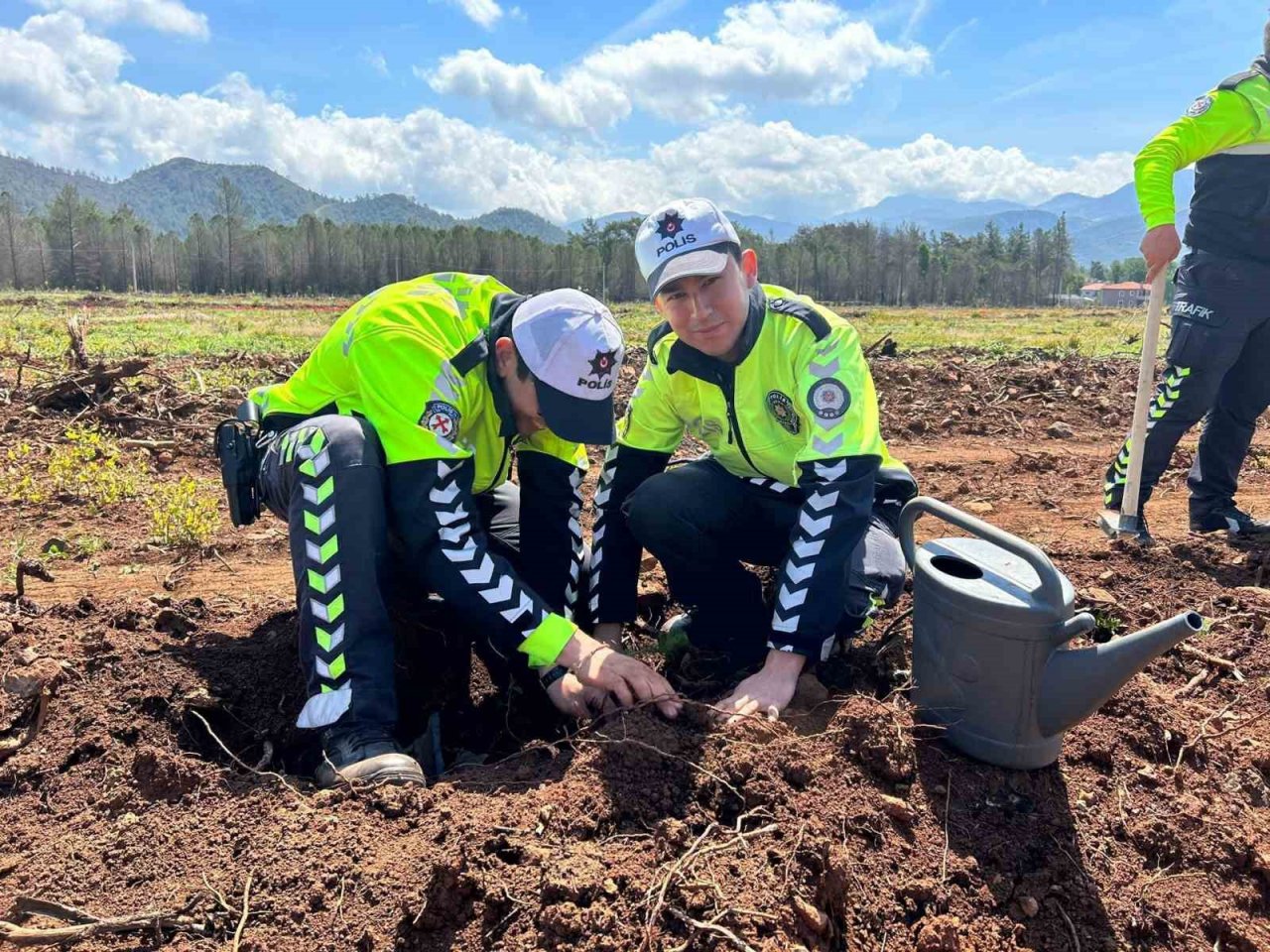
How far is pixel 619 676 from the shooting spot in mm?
2154

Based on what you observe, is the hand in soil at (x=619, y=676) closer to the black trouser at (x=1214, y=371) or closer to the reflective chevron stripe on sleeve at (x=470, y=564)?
the reflective chevron stripe on sleeve at (x=470, y=564)

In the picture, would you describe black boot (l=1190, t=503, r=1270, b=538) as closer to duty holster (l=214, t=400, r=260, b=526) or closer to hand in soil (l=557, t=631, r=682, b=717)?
hand in soil (l=557, t=631, r=682, b=717)

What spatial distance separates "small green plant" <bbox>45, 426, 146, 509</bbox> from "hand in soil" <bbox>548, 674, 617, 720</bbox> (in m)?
3.87

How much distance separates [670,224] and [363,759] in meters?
1.66

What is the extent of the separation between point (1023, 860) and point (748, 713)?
0.68m

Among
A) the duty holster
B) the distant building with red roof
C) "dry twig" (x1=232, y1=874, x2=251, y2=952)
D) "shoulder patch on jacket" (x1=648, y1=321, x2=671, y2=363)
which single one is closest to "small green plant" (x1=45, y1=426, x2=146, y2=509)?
the duty holster

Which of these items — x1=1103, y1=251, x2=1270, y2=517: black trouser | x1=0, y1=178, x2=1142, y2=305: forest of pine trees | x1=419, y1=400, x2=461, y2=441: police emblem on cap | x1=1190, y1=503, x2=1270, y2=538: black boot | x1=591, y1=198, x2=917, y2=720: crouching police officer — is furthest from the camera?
x1=0, y1=178, x2=1142, y2=305: forest of pine trees

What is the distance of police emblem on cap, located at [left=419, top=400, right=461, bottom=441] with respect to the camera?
2.25 meters

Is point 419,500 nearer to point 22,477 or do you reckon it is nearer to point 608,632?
point 608,632

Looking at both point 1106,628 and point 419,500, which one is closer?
point 419,500

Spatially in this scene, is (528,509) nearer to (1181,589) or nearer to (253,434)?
(253,434)

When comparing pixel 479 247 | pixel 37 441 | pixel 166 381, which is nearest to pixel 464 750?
pixel 37 441

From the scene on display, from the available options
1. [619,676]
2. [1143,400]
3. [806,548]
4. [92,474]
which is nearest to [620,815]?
[619,676]

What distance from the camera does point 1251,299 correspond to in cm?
388
